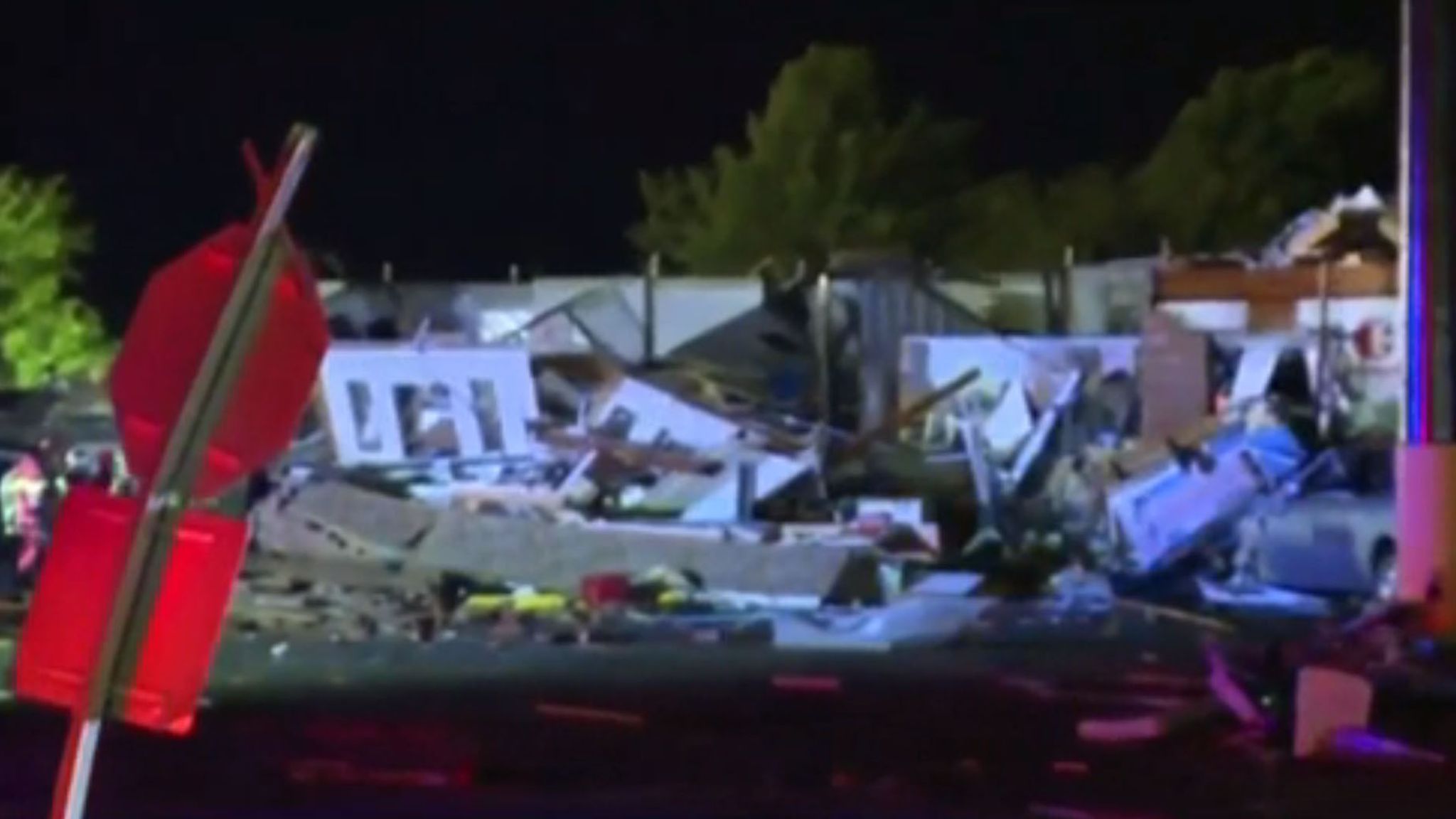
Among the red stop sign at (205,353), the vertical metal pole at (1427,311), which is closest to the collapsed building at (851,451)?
the vertical metal pole at (1427,311)

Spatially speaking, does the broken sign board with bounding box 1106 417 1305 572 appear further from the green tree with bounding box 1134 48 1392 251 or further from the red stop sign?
the green tree with bounding box 1134 48 1392 251

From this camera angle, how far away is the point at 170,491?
552 centimetres

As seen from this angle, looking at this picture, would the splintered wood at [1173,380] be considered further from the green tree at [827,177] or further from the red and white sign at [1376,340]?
the green tree at [827,177]

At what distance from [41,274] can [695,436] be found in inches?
1339

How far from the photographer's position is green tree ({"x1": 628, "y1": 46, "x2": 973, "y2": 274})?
237 feet

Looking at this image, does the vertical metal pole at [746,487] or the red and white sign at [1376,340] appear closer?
the vertical metal pole at [746,487]

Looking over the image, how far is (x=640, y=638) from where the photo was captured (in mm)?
22562

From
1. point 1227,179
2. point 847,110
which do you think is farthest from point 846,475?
point 847,110

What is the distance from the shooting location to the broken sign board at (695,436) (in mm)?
28203

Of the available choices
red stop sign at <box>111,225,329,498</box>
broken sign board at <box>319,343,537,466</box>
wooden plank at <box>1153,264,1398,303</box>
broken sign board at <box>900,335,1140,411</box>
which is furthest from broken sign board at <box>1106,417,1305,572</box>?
red stop sign at <box>111,225,329,498</box>

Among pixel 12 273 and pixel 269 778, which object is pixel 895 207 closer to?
pixel 12 273

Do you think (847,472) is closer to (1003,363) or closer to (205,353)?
(1003,363)

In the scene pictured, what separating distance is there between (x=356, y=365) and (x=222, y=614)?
27152 millimetres

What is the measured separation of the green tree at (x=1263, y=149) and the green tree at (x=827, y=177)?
5.58 m
